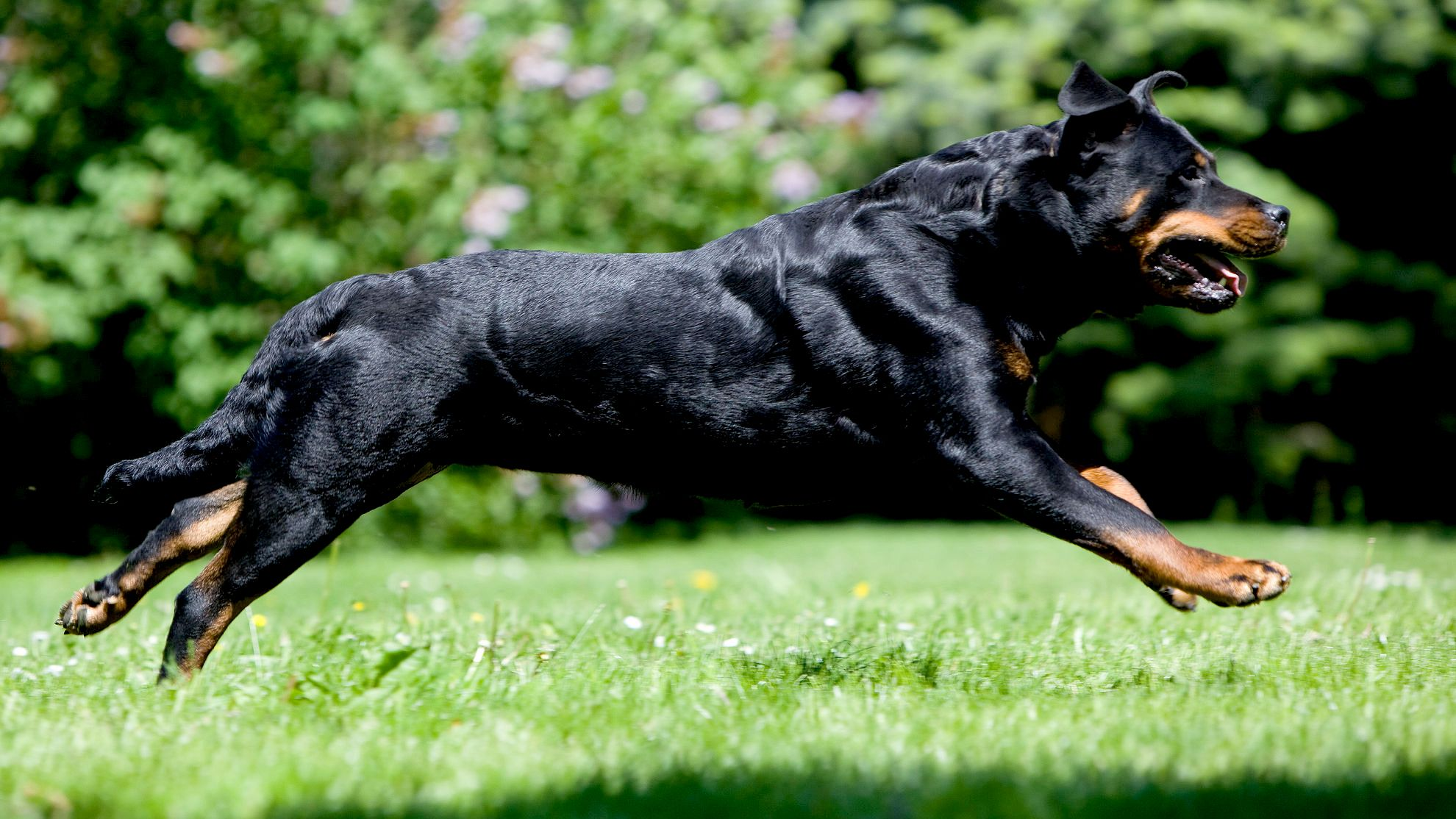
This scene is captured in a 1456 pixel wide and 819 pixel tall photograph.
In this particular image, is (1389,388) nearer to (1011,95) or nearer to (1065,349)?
(1065,349)

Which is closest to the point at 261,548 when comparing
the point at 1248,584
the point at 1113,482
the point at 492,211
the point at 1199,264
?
the point at 1113,482

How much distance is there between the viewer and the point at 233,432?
3.85m

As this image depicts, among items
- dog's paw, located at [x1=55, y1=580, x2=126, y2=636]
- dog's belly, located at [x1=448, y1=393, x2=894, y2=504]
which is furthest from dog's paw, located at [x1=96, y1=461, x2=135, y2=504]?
dog's belly, located at [x1=448, y1=393, x2=894, y2=504]

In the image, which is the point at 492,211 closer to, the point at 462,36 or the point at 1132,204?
the point at 462,36

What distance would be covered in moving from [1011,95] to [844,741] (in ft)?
31.7

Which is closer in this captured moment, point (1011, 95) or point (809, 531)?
point (1011, 95)

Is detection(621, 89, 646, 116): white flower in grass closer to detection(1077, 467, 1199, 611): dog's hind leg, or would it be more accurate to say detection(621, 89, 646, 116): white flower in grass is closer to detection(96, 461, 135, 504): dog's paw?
detection(96, 461, 135, 504): dog's paw

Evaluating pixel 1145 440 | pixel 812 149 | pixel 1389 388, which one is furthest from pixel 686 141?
pixel 1389 388

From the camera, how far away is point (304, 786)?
2465mm

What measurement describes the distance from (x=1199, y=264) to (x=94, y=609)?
126 inches

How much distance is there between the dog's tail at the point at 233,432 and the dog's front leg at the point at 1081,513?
1.73 meters

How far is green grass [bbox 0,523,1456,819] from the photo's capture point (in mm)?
2438

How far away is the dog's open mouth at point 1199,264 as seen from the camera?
3742 millimetres

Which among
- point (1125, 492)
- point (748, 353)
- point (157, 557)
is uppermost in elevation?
point (748, 353)
